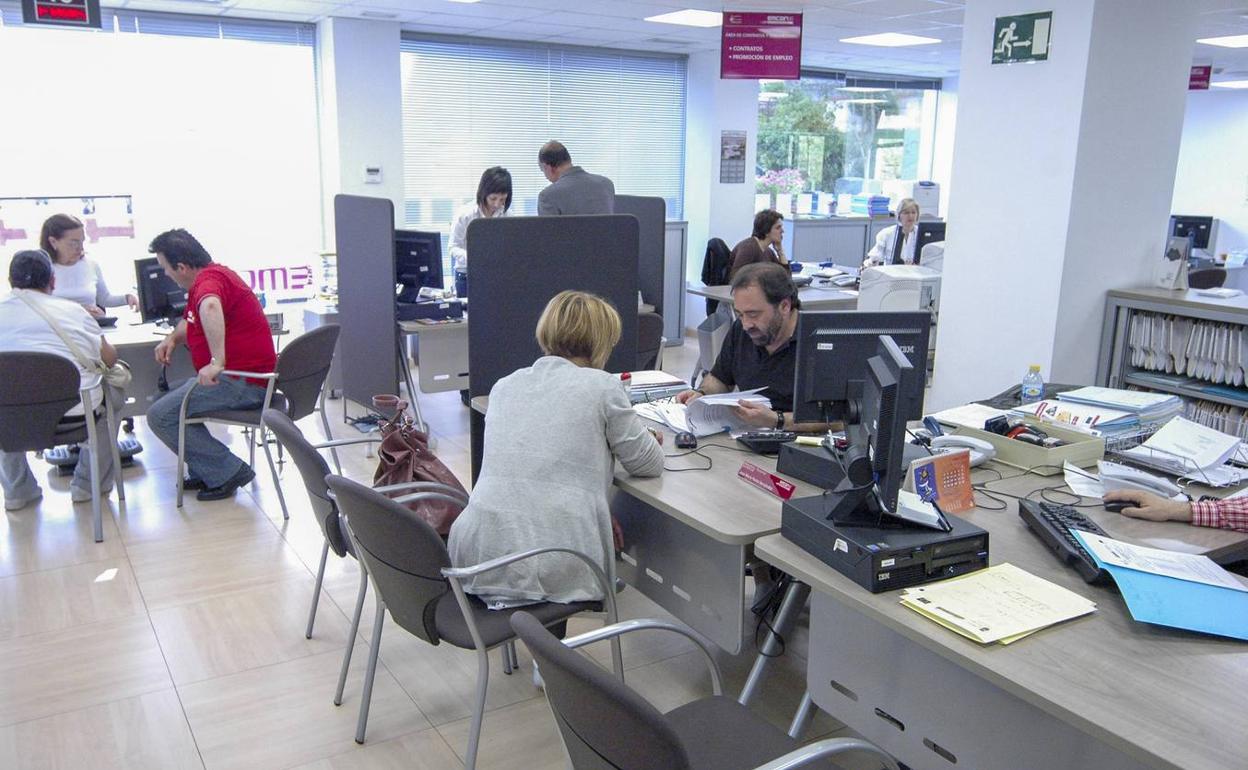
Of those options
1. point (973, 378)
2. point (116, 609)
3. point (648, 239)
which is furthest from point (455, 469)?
point (973, 378)

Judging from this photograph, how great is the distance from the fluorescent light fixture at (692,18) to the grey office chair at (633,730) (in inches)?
234

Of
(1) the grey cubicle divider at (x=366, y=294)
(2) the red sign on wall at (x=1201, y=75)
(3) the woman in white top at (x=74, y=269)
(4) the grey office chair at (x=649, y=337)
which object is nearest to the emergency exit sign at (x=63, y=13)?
(3) the woman in white top at (x=74, y=269)

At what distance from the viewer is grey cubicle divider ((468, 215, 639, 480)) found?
3.23 metres

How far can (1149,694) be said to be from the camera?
1470mm

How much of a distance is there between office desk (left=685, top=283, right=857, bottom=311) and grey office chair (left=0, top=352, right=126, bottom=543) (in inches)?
141

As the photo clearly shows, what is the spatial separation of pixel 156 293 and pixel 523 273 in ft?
9.18

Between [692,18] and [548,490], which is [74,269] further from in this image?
[692,18]

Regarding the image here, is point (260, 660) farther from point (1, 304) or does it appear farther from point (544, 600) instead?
point (1, 304)

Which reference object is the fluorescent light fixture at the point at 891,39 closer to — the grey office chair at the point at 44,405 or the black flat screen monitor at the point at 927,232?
the black flat screen monitor at the point at 927,232

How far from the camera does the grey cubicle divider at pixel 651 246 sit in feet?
20.6

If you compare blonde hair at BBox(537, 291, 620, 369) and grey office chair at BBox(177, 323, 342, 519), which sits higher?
blonde hair at BBox(537, 291, 620, 369)

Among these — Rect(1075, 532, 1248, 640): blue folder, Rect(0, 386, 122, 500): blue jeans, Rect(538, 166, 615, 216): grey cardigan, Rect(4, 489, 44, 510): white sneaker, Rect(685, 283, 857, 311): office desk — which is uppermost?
Rect(538, 166, 615, 216): grey cardigan

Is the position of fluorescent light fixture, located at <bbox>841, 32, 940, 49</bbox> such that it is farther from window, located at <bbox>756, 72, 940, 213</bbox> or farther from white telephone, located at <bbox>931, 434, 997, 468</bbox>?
white telephone, located at <bbox>931, 434, 997, 468</bbox>

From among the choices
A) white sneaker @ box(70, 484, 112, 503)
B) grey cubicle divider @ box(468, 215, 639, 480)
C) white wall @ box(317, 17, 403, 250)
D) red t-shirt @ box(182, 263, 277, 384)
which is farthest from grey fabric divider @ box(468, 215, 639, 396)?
white wall @ box(317, 17, 403, 250)
